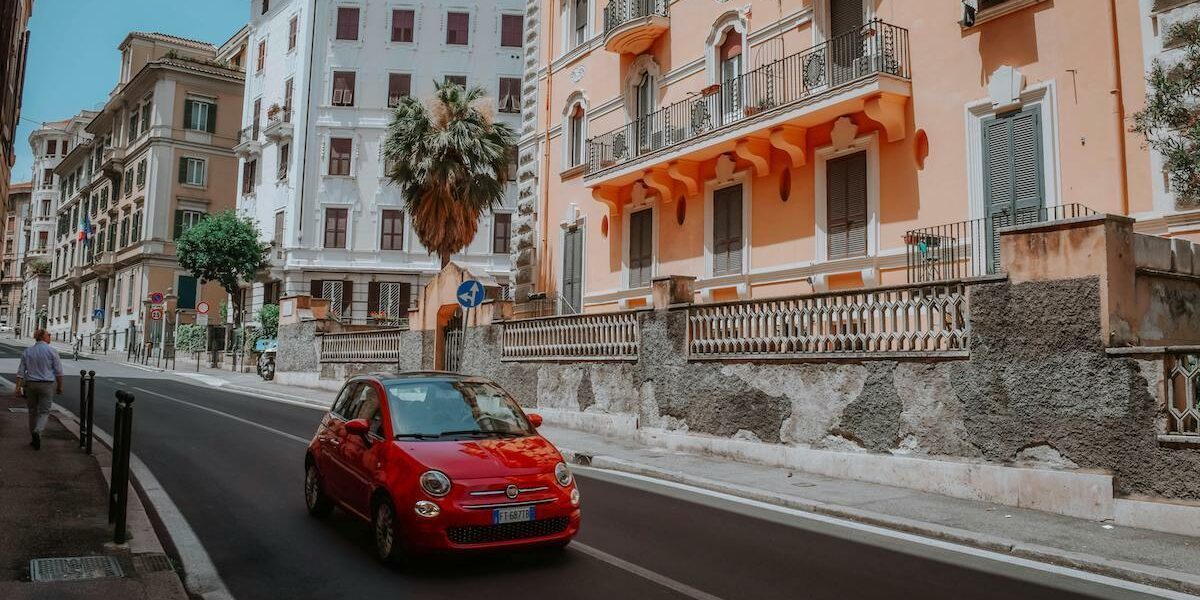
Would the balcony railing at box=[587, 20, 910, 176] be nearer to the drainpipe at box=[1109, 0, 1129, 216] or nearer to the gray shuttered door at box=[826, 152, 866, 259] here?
the gray shuttered door at box=[826, 152, 866, 259]

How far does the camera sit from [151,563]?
20.4 feet

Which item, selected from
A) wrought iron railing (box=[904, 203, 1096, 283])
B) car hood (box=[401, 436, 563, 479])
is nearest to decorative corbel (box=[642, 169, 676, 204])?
wrought iron railing (box=[904, 203, 1096, 283])

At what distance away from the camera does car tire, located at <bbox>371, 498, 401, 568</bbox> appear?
6348 millimetres

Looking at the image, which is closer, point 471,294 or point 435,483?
point 435,483

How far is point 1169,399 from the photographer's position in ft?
26.9

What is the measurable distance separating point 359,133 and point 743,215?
3272 centimetres

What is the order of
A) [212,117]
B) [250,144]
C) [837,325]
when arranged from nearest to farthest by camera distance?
[837,325], [250,144], [212,117]

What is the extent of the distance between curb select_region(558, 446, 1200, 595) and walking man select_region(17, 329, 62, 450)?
926cm

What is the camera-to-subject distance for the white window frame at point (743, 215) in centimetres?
1859

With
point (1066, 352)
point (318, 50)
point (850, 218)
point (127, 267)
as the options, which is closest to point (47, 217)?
point (127, 267)

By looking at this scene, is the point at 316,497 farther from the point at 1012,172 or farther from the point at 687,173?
the point at 687,173

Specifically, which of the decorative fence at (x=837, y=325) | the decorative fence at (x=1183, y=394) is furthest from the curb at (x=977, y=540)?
the decorative fence at (x=837, y=325)

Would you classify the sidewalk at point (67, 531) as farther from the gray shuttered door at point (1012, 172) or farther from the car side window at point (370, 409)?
the gray shuttered door at point (1012, 172)

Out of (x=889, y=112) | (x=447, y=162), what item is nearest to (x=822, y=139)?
(x=889, y=112)
